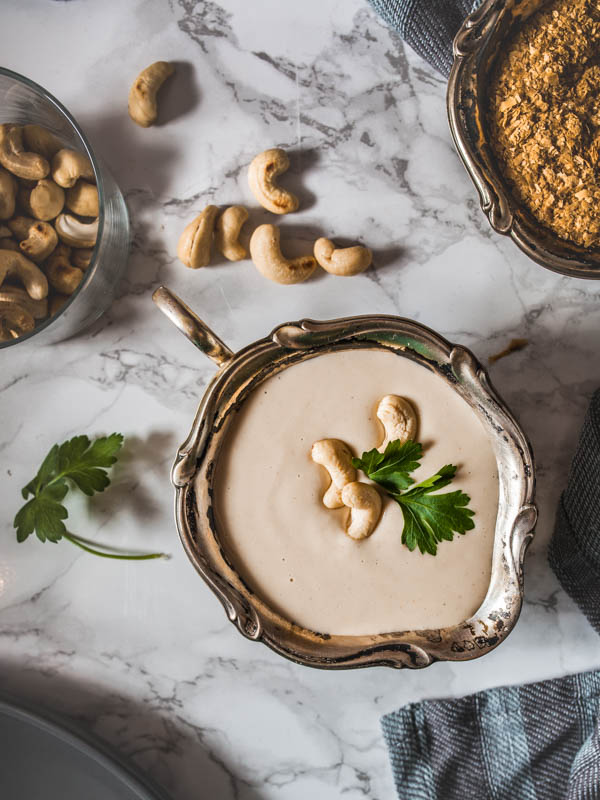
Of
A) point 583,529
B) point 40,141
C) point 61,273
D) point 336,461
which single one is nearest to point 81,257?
point 61,273

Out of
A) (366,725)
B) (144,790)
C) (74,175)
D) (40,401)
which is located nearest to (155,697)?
(144,790)

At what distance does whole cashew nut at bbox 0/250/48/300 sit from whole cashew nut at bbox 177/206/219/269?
0.15 meters

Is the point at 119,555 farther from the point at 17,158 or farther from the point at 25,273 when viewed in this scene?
the point at 17,158

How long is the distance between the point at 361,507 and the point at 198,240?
34 cm

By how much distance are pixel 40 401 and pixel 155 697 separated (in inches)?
15.3

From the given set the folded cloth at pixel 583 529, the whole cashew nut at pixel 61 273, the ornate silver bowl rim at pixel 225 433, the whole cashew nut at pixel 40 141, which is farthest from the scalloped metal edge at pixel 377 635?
the whole cashew nut at pixel 40 141

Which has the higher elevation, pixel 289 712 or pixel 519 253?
pixel 519 253

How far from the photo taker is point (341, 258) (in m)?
0.74

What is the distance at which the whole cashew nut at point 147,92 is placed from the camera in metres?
0.75

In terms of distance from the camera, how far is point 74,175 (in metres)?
0.73

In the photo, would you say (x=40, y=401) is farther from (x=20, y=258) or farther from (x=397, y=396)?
(x=397, y=396)

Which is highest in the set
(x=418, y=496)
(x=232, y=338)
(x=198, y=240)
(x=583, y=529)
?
(x=198, y=240)

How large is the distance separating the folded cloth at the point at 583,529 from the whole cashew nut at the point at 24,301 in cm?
62

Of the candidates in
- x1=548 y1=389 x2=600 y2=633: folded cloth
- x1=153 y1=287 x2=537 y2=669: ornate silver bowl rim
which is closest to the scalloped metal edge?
x1=153 y1=287 x2=537 y2=669: ornate silver bowl rim
